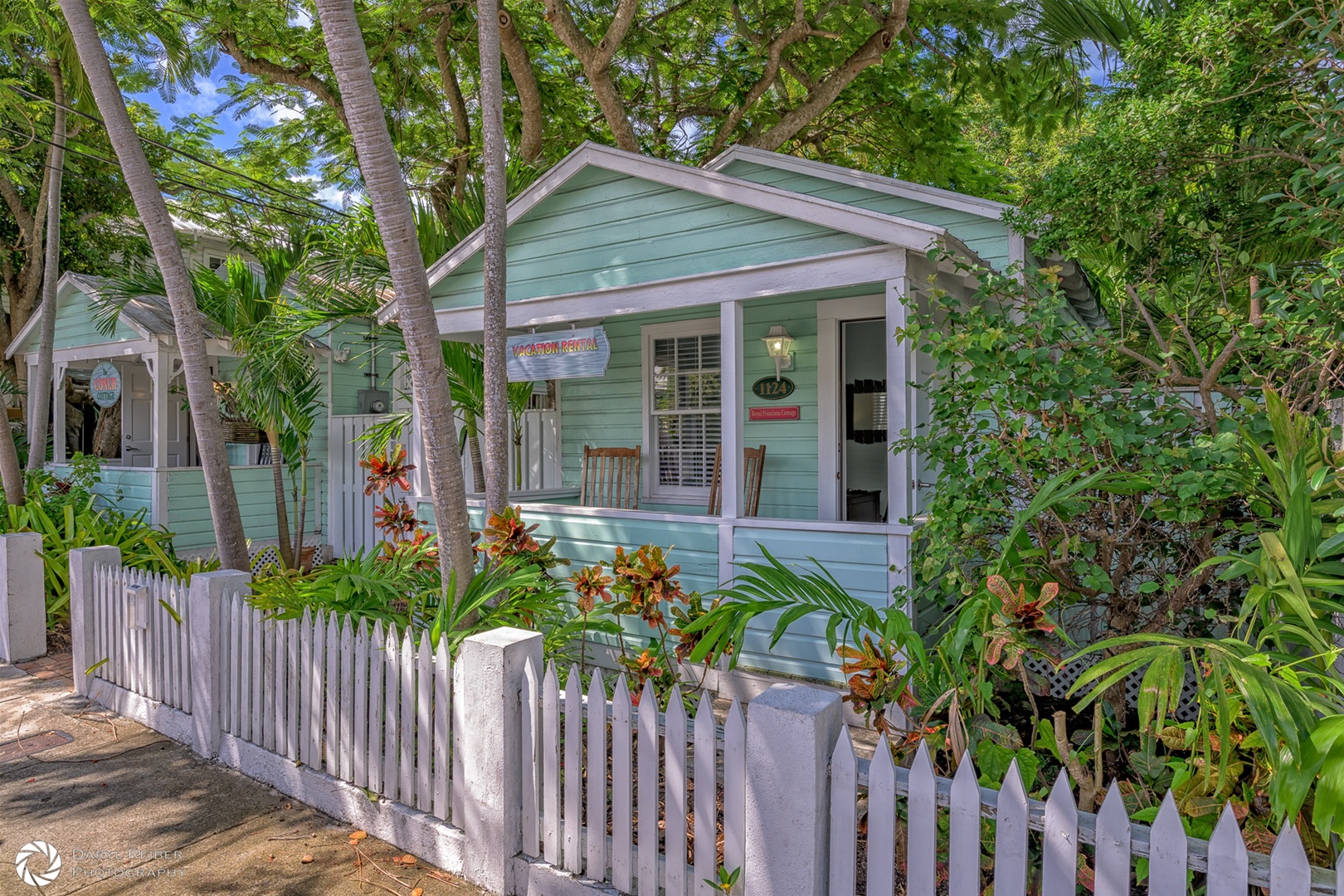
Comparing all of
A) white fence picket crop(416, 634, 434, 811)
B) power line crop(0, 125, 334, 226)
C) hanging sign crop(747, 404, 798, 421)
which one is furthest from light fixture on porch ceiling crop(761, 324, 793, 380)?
power line crop(0, 125, 334, 226)

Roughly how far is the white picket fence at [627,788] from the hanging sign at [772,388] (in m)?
4.91

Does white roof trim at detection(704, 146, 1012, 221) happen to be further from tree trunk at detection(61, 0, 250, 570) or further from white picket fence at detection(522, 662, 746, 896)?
white picket fence at detection(522, 662, 746, 896)

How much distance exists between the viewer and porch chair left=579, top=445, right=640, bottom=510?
823 cm

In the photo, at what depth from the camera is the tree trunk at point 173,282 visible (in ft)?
16.8

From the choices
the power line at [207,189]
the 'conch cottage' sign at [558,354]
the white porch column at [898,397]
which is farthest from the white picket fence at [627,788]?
the power line at [207,189]

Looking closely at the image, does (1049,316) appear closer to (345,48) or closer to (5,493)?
(345,48)

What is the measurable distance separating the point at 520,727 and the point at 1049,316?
8.69 ft

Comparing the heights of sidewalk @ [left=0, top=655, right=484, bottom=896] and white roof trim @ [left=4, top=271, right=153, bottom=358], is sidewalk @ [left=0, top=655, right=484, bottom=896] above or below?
below

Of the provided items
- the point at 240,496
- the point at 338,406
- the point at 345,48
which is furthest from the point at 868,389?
the point at 240,496

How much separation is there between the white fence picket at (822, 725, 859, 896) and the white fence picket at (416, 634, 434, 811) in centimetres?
173

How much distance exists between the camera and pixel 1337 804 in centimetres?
168

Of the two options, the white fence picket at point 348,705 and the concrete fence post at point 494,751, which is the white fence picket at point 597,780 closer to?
the concrete fence post at point 494,751

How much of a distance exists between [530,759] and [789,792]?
1.09 metres

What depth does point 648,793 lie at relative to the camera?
2723mm
